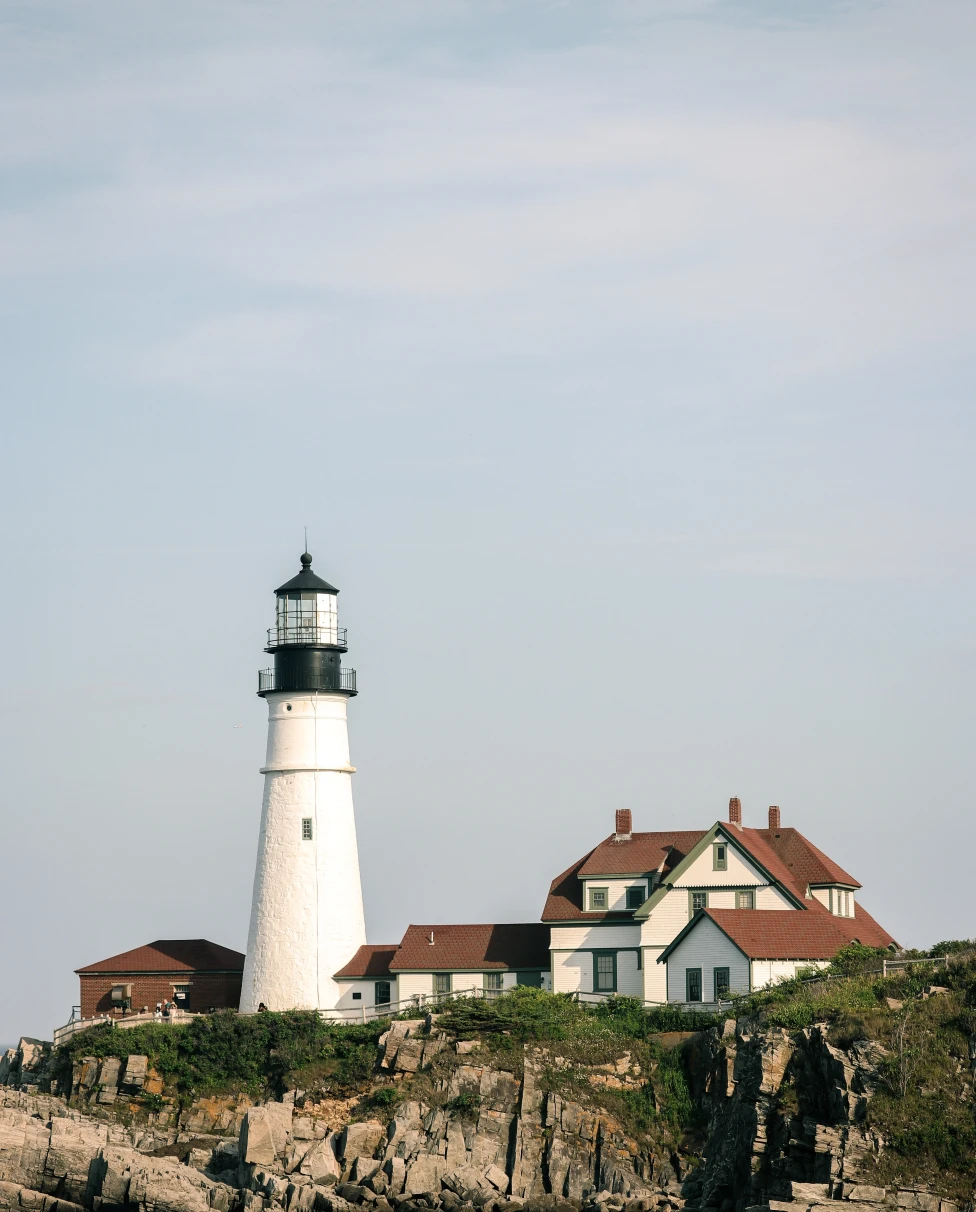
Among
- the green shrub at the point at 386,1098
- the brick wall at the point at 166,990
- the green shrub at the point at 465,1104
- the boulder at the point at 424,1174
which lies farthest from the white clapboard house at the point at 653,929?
the boulder at the point at 424,1174

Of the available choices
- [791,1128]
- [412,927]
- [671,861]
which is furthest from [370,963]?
[791,1128]

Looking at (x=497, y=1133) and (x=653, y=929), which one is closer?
(x=497, y=1133)

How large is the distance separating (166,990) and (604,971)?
11592 millimetres

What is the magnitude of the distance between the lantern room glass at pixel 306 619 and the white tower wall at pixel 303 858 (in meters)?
1.52

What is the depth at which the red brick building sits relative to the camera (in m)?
53.1

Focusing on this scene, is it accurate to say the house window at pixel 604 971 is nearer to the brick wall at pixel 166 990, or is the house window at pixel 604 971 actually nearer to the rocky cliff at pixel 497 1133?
the rocky cliff at pixel 497 1133

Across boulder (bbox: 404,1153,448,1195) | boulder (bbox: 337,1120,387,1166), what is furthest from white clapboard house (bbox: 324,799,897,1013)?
boulder (bbox: 404,1153,448,1195)

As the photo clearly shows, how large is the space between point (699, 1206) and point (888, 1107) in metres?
4.12

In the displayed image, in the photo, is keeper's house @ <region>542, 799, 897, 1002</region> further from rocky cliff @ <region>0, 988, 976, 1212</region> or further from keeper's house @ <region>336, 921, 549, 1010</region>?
rocky cliff @ <region>0, 988, 976, 1212</region>

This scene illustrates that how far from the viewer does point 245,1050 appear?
48.1m

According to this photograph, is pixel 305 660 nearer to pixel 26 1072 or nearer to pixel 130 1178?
pixel 26 1072

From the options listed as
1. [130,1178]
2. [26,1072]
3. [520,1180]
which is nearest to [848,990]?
[520,1180]

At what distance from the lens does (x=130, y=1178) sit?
Answer: 4034 cm

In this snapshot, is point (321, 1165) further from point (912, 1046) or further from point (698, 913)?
point (912, 1046)
